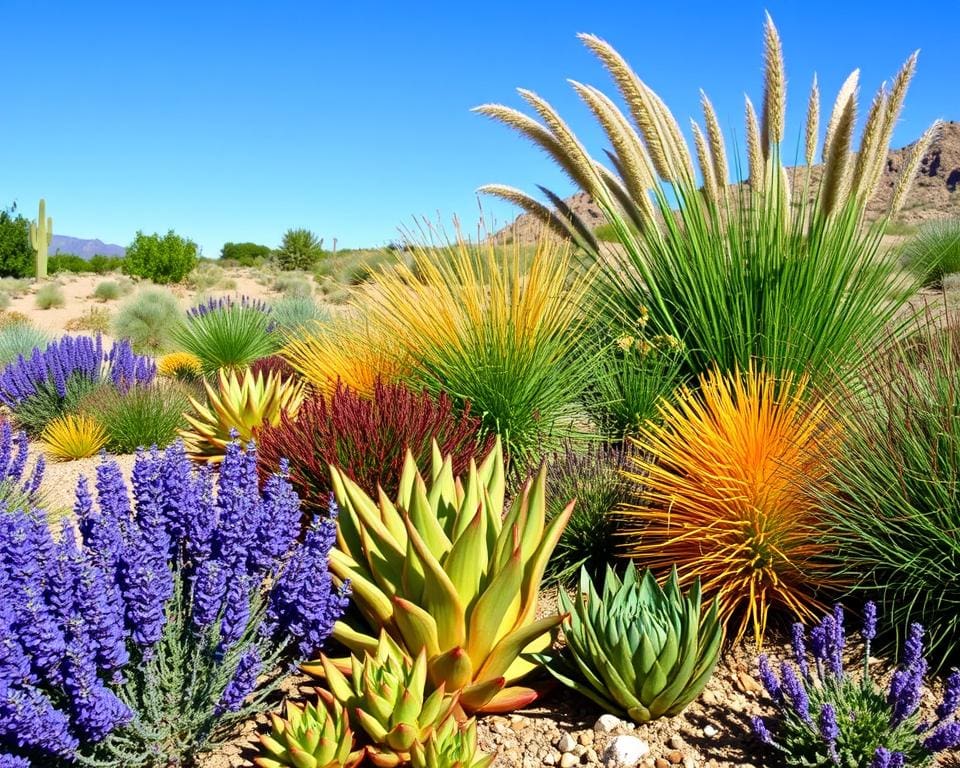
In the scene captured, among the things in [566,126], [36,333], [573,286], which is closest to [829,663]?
[573,286]

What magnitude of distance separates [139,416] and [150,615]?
527 centimetres

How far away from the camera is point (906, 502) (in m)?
2.82

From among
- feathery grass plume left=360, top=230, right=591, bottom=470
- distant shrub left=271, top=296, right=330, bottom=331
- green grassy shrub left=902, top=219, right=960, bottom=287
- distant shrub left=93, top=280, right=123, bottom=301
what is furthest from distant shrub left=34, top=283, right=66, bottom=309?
green grassy shrub left=902, top=219, right=960, bottom=287

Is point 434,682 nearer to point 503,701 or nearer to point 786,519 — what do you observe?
point 503,701

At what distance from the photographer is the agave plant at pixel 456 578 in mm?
2604

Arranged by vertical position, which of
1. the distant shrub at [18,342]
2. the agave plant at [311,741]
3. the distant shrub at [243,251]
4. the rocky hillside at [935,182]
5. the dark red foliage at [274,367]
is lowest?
the agave plant at [311,741]

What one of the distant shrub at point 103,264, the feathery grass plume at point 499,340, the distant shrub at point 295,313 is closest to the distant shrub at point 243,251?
the distant shrub at point 103,264

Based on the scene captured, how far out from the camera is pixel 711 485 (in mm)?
3252

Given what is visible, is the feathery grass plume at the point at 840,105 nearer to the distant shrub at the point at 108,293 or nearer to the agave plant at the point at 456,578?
the agave plant at the point at 456,578

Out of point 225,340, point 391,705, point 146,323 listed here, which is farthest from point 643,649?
point 146,323

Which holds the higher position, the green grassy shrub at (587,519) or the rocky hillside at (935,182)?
the rocky hillside at (935,182)

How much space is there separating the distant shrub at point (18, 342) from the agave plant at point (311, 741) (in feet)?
33.1

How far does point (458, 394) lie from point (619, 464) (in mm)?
1254

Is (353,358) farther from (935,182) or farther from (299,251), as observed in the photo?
(935,182)
